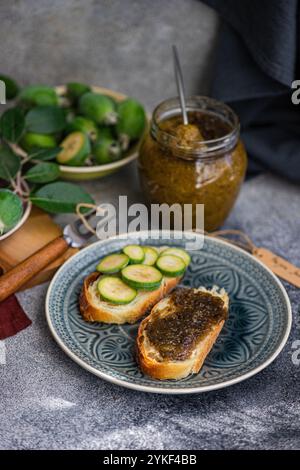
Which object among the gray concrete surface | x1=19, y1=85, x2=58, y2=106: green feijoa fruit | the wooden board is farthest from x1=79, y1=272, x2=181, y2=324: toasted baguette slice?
the gray concrete surface

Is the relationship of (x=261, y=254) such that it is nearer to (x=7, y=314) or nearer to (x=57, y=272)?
(x=57, y=272)

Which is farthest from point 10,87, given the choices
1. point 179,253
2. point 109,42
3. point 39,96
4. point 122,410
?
point 122,410

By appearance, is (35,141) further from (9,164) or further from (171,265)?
(171,265)

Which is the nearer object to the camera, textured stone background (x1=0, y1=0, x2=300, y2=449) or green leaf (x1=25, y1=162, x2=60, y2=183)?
textured stone background (x1=0, y1=0, x2=300, y2=449)

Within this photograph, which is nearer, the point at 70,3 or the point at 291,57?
the point at 291,57

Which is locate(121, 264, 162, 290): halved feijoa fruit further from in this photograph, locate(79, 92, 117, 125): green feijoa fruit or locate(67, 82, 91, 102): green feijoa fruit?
locate(67, 82, 91, 102): green feijoa fruit

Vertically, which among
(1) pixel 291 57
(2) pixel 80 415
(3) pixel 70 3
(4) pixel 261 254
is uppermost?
(3) pixel 70 3
